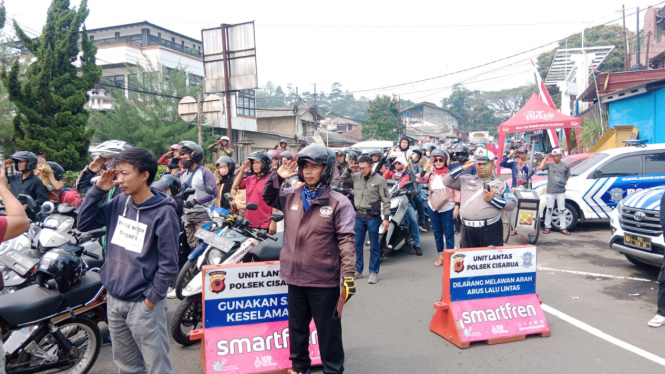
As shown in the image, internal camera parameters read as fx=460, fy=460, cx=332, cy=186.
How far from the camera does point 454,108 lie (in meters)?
78.0

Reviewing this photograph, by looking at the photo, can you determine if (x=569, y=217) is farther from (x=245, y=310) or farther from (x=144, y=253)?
(x=144, y=253)

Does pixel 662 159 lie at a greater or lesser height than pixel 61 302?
greater

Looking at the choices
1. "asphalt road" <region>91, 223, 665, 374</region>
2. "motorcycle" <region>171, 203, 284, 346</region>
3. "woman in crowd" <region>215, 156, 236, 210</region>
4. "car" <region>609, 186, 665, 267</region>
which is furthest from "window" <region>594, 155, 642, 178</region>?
"motorcycle" <region>171, 203, 284, 346</region>

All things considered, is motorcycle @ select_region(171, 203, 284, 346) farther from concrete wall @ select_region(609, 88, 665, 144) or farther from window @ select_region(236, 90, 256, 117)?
window @ select_region(236, 90, 256, 117)

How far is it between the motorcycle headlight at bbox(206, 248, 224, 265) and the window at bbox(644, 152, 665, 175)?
927cm

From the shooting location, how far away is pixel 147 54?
27.2m

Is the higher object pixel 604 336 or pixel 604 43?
pixel 604 43

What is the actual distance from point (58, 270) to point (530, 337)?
4.46m

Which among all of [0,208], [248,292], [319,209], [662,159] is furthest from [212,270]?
[662,159]

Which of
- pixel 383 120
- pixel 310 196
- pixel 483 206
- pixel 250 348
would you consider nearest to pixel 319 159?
pixel 310 196

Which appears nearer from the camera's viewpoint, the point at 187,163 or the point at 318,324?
the point at 318,324

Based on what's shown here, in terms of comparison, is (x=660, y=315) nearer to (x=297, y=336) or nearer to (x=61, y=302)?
(x=297, y=336)

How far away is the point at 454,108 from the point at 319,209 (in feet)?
258

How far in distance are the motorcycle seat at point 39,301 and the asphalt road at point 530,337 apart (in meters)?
0.73
